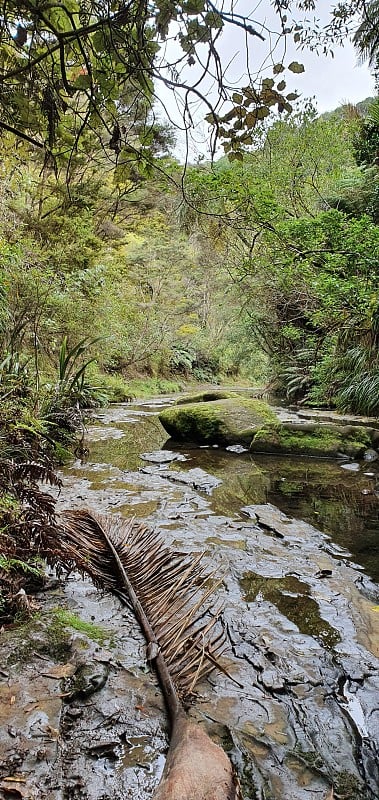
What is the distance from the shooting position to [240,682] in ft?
5.80

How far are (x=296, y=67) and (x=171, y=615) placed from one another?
2.08 meters

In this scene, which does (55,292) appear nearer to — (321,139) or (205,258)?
(321,139)

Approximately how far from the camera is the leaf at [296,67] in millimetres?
1473

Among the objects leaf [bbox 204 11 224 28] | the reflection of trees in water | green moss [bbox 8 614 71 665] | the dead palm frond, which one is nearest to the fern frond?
the dead palm frond

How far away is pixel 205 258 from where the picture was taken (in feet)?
59.9

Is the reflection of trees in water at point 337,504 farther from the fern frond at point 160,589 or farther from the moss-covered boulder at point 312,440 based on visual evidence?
the fern frond at point 160,589

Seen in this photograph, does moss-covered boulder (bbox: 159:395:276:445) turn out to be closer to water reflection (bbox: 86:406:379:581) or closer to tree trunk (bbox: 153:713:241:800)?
water reflection (bbox: 86:406:379:581)

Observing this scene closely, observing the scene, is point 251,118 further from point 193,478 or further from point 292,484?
point 292,484

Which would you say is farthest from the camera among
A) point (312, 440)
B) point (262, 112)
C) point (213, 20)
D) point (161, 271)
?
A: point (161, 271)

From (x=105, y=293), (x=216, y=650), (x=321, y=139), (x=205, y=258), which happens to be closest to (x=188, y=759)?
(x=216, y=650)

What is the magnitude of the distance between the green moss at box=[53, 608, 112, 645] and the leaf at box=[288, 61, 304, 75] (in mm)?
2224

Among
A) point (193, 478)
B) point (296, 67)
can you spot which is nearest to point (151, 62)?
point (296, 67)

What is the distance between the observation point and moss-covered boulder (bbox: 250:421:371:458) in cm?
648

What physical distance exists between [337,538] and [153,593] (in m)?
1.87
